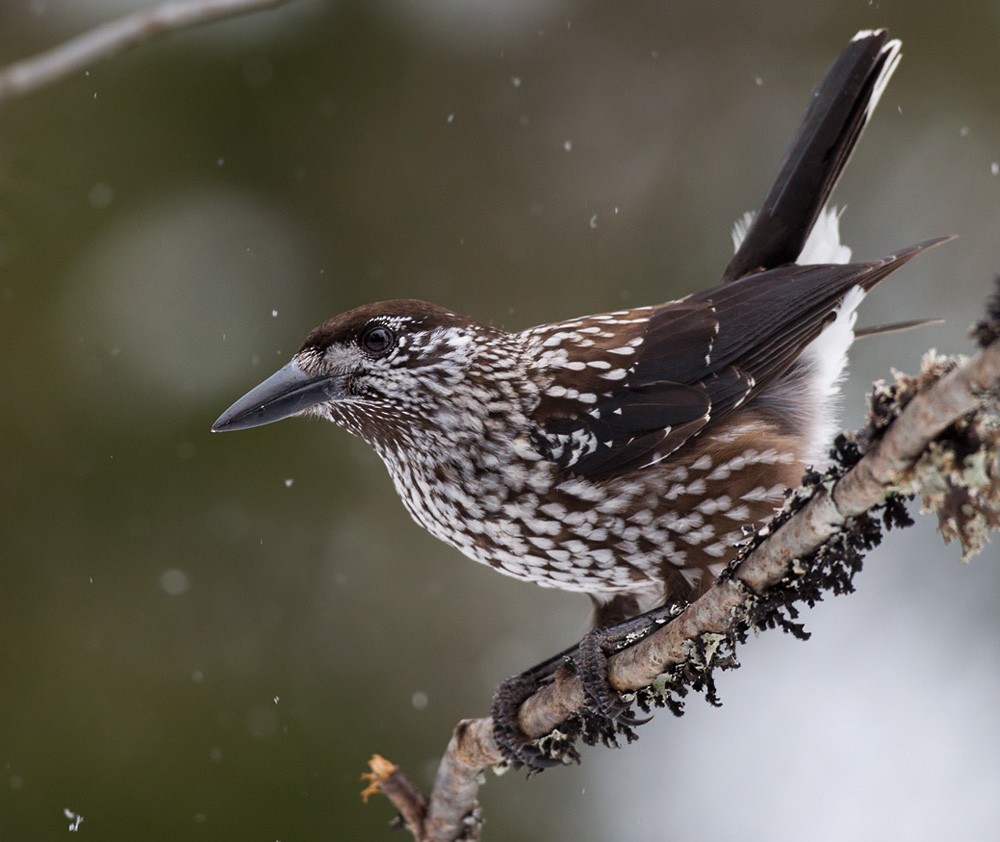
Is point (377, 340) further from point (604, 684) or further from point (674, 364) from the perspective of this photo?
point (604, 684)

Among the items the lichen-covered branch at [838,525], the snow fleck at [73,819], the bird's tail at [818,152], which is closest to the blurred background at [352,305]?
the snow fleck at [73,819]

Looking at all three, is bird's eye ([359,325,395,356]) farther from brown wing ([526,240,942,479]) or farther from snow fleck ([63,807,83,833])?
snow fleck ([63,807,83,833])

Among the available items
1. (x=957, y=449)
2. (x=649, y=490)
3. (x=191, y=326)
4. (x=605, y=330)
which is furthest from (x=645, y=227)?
(x=957, y=449)

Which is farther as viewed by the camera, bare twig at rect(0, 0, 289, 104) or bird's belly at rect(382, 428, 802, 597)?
bird's belly at rect(382, 428, 802, 597)

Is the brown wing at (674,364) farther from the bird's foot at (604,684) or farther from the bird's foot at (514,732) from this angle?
the bird's foot at (514,732)

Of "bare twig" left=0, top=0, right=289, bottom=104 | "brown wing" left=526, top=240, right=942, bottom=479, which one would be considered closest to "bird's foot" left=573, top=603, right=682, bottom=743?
"brown wing" left=526, top=240, right=942, bottom=479

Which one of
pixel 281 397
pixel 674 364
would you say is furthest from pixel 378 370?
pixel 674 364
